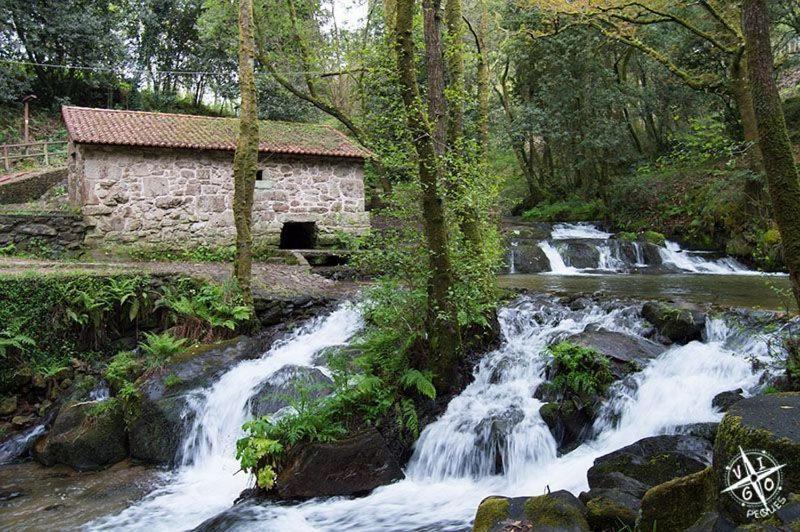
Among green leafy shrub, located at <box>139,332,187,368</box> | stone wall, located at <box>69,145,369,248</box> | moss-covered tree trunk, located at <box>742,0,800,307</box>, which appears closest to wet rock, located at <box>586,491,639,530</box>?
moss-covered tree trunk, located at <box>742,0,800,307</box>

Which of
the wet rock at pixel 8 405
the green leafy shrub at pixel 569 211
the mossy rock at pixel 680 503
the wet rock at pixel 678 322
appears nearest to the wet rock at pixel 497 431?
the mossy rock at pixel 680 503

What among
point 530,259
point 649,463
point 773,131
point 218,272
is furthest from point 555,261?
point 649,463

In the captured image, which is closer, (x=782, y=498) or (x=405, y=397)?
(x=782, y=498)

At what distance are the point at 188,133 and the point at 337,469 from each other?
11435 millimetres

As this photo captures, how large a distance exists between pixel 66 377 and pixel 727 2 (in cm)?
1537

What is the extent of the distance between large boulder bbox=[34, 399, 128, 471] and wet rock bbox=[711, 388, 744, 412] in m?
6.73

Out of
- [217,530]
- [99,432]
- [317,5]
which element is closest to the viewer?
[217,530]

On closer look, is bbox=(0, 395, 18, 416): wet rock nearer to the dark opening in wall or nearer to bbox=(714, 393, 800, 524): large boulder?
the dark opening in wall

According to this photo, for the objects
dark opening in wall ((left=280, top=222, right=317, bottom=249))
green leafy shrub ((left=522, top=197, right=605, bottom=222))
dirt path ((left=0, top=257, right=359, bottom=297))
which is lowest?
dirt path ((left=0, top=257, right=359, bottom=297))

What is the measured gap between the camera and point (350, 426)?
6.18m

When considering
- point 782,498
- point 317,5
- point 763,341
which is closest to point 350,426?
point 782,498

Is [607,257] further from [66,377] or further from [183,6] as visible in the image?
[183,6]

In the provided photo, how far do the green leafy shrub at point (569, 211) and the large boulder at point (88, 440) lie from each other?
17.2 meters

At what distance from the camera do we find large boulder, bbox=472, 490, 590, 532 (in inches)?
149
